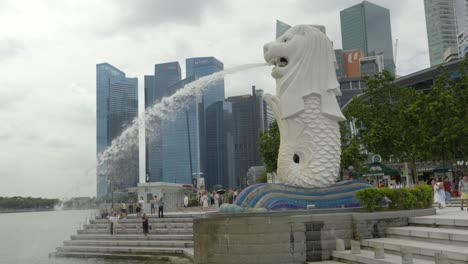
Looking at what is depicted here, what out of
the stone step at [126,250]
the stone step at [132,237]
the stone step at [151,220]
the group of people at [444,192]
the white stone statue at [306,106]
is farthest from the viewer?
the stone step at [151,220]

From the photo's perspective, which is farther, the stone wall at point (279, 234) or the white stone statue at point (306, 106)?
the white stone statue at point (306, 106)

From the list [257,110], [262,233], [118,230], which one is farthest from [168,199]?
[257,110]

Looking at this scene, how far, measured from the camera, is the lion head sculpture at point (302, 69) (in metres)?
15.3

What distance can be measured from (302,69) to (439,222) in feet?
22.6

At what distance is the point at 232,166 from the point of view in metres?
87.2

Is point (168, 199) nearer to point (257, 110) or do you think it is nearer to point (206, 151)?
point (257, 110)

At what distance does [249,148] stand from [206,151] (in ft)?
26.5

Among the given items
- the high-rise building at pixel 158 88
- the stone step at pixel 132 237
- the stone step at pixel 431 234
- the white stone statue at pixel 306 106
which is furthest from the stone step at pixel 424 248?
the high-rise building at pixel 158 88

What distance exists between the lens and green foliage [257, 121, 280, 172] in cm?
3347

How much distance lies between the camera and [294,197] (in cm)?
1356

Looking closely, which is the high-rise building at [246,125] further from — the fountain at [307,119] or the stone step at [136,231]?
the fountain at [307,119]

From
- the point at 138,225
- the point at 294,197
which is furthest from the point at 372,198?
the point at 138,225

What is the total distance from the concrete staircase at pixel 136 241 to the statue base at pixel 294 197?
12.3ft

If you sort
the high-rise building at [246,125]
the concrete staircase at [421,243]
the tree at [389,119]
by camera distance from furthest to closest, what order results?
the high-rise building at [246,125] < the tree at [389,119] < the concrete staircase at [421,243]
